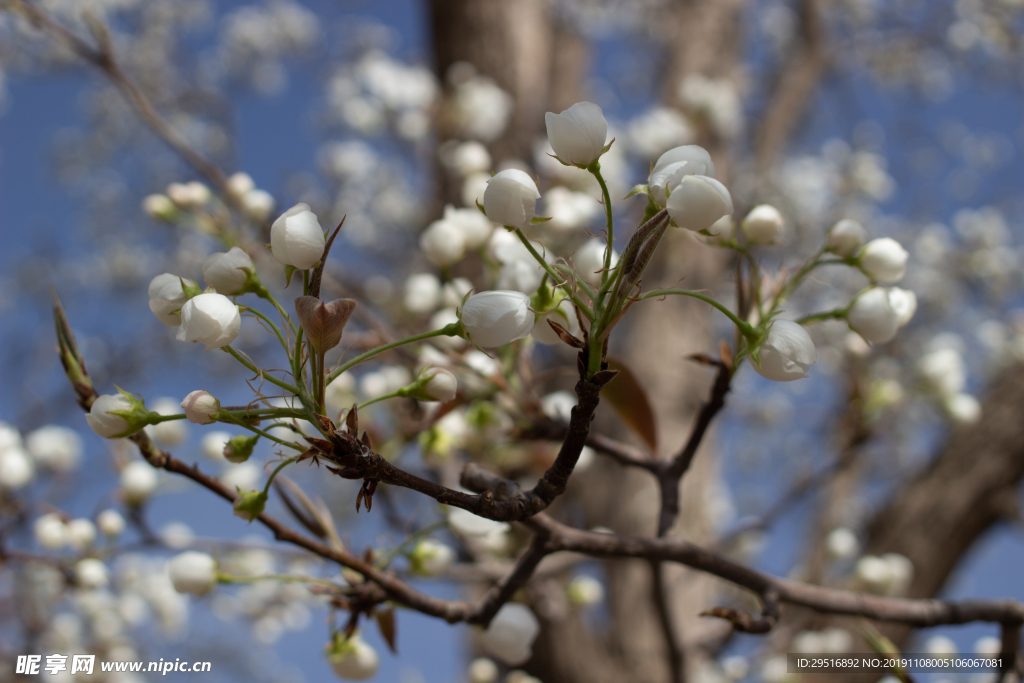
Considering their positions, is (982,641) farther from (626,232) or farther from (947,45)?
(947,45)

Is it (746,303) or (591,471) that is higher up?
(591,471)

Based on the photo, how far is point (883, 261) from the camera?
691 millimetres

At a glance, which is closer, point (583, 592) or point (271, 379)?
point (271, 379)

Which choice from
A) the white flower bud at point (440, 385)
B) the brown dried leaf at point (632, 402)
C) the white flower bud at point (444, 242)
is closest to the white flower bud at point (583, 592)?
the brown dried leaf at point (632, 402)

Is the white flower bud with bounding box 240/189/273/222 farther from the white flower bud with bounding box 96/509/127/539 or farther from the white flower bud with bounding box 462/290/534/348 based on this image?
the white flower bud with bounding box 462/290/534/348

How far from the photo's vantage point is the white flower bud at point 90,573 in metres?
1.05

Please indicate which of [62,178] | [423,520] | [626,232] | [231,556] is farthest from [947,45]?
[62,178]

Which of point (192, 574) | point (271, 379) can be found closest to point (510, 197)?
point (271, 379)

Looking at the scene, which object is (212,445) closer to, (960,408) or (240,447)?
(240,447)

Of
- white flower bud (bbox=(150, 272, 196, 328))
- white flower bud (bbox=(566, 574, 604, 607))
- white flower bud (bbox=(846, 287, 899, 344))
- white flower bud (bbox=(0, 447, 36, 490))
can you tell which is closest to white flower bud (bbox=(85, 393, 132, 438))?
white flower bud (bbox=(150, 272, 196, 328))

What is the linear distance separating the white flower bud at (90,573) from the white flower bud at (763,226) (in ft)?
3.41

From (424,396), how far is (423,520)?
1155mm

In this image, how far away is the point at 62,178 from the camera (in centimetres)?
596

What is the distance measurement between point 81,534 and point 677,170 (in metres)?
1.04
